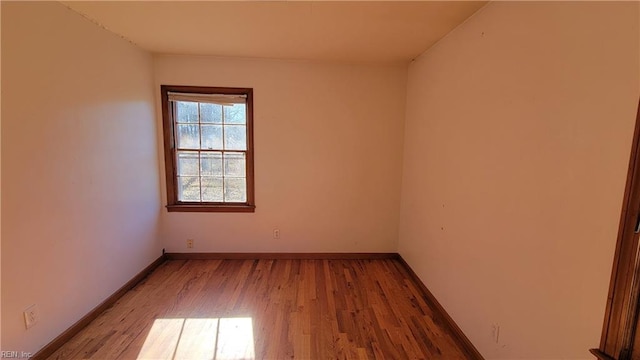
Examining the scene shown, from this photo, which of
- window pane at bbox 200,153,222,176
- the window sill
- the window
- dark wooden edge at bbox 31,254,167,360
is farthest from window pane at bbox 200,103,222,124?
dark wooden edge at bbox 31,254,167,360

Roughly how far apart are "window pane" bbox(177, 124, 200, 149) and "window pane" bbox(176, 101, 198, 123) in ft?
0.27

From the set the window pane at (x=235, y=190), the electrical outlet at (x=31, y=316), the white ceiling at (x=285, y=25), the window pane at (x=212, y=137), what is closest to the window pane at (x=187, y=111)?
the window pane at (x=212, y=137)

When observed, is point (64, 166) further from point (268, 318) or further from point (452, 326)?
point (452, 326)

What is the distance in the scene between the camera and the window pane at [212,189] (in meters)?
3.28

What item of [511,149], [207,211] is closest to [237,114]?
[207,211]

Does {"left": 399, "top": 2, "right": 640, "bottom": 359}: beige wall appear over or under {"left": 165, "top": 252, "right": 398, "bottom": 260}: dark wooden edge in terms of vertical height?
over

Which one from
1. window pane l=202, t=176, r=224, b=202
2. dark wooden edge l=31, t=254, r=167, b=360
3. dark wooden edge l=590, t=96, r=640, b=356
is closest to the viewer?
dark wooden edge l=590, t=96, r=640, b=356

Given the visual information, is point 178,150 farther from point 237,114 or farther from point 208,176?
point 237,114

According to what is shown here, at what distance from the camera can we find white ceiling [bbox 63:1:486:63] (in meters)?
1.83

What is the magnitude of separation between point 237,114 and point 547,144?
2.88 metres

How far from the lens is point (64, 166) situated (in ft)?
6.14

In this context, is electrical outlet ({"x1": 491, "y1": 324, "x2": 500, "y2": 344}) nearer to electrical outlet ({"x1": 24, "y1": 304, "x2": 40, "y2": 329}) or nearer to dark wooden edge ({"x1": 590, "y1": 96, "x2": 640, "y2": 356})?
dark wooden edge ({"x1": 590, "y1": 96, "x2": 640, "y2": 356})

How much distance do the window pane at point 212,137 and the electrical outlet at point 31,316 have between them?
1.99m

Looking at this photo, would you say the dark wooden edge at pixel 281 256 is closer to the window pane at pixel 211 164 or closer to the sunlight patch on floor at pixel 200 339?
the window pane at pixel 211 164
